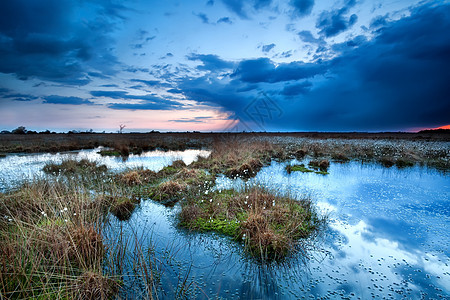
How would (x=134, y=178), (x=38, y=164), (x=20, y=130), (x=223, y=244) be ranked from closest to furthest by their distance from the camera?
(x=223, y=244), (x=134, y=178), (x=38, y=164), (x=20, y=130)

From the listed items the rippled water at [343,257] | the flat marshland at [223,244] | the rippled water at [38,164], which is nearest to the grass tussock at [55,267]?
the flat marshland at [223,244]

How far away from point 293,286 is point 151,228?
4041 millimetres

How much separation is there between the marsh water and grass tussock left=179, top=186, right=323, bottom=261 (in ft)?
1.00

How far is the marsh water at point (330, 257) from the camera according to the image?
12.6 feet

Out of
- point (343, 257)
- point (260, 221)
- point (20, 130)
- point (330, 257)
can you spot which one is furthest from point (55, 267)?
point (20, 130)

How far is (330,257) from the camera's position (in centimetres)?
487

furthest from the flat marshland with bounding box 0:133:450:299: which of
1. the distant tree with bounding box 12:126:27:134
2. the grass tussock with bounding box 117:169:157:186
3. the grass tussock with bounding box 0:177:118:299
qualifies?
the distant tree with bounding box 12:126:27:134

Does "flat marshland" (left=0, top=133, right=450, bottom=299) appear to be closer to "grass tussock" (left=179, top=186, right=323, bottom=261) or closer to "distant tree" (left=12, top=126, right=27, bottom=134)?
"grass tussock" (left=179, top=186, right=323, bottom=261)

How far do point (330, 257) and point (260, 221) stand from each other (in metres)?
1.73

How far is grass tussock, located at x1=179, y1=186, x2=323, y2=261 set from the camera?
5.00m

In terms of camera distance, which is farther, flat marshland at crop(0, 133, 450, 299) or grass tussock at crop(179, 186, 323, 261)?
grass tussock at crop(179, 186, 323, 261)

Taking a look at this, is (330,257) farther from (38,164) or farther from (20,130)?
(20,130)

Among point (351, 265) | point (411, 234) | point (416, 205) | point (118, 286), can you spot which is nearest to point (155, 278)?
point (118, 286)

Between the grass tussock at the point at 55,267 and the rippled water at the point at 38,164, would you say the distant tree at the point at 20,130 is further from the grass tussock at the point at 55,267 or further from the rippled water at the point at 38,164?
the grass tussock at the point at 55,267
